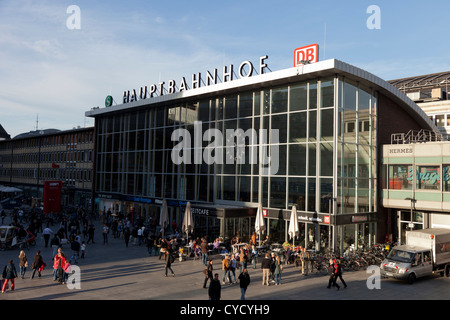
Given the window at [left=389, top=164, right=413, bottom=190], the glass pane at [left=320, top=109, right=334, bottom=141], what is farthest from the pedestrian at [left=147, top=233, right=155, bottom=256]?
the window at [left=389, top=164, right=413, bottom=190]

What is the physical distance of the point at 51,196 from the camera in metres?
48.4

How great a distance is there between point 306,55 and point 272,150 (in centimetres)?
768

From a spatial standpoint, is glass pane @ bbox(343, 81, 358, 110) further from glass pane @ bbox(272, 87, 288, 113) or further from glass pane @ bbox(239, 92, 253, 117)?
glass pane @ bbox(239, 92, 253, 117)

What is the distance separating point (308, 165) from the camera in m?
29.4

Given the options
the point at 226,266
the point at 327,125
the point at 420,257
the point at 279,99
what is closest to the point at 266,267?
the point at 226,266

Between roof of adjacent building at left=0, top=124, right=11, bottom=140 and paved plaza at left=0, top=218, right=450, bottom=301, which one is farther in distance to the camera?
roof of adjacent building at left=0, top=124, right=11, bottom=140

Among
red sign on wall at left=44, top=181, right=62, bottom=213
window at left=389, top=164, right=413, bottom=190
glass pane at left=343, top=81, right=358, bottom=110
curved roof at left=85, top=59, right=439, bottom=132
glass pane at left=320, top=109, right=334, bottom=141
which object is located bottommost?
red sign on wall at left=44, top=181, right=62, bottom=213

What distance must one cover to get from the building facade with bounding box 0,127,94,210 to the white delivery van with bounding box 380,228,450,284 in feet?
149

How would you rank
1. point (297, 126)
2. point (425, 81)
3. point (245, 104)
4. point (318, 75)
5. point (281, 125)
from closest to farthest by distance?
point (318, 75)
point (297, 126)
point (281, 125)
point (245, 104)
point (425, 81)

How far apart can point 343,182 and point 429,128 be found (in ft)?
43.0

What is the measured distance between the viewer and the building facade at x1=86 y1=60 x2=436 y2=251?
2823 cm

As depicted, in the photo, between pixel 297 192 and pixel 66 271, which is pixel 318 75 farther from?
pixel 66 271

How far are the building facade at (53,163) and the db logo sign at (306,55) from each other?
3816 centimetres
